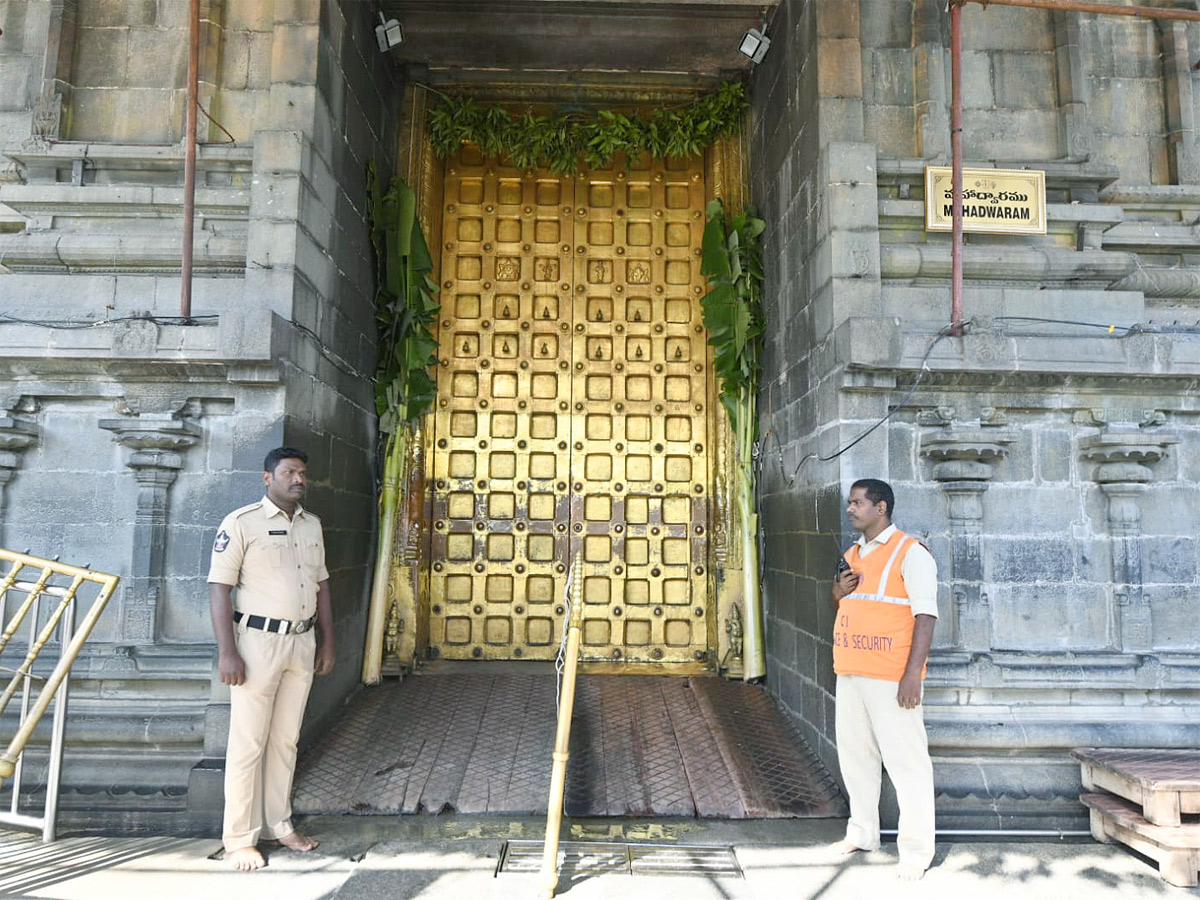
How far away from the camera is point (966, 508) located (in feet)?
15.7

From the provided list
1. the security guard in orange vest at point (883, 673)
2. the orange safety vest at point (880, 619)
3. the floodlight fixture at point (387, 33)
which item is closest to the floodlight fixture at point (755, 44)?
the floodlight fixture at point (387, 33)

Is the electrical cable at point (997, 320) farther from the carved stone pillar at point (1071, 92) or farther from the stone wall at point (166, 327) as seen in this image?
the stone wall at point (166, 327)

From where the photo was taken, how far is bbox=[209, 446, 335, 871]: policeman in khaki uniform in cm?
390

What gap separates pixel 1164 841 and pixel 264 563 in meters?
4.47

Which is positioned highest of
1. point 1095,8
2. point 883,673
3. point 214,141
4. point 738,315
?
point 1095,8

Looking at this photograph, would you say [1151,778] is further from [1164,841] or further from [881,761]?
[881,761]

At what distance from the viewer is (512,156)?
7445 millimetres

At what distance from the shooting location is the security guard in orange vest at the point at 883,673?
3836mm

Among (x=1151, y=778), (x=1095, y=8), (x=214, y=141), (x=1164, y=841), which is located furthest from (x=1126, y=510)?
(x=214, y=141)

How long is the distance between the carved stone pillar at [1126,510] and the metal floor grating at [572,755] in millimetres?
1987

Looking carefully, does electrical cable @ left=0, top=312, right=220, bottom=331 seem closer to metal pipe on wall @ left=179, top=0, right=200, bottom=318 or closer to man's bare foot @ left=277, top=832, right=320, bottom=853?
metal pipe on wall @ left=179, top=0, right=200, bottom=318

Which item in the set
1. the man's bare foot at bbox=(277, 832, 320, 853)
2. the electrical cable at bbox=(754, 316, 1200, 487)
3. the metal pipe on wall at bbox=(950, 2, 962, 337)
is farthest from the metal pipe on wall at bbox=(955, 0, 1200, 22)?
the man's bare foot at bbox=(277, 832, 320, 853)

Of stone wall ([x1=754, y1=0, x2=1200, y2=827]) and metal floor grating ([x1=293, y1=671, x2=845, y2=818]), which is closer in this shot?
metal floor grating ([x1=293, y1=671, x2=845, y2=818])

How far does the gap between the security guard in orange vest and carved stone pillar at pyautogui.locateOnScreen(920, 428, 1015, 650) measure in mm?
855
